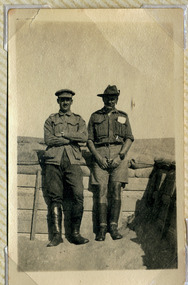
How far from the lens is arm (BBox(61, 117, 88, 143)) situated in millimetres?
2062

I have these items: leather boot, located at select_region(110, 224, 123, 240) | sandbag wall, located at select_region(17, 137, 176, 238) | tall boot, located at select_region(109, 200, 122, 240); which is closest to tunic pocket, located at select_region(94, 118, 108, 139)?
sandbag wall, located at select_region(17, 137, 176, 238)

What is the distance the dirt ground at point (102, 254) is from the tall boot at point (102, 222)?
0.02m

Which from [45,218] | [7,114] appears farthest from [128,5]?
[45,218]

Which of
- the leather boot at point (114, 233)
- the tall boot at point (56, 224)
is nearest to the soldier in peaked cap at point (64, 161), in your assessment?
the tall boot at point (56, 224)

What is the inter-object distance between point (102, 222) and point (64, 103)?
0.57 metres

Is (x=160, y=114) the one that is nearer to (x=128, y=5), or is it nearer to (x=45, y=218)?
(x=128, y=5)

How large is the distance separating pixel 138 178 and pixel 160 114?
0.32 metres

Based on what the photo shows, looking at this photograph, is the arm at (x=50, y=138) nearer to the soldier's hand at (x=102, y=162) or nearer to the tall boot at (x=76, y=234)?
the soldier's hand at (x=102, y=162)

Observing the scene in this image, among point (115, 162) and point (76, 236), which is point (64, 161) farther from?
point (76, 236)

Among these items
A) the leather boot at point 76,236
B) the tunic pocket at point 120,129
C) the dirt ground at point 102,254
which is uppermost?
the tunic pocket at point 120,129

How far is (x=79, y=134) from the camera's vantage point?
2068 millimetres

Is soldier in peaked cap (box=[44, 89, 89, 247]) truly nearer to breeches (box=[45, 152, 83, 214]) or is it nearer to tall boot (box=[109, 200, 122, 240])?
breeches (box=[45, 152, 83, 214])

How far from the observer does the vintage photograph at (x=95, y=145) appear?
2047 mm

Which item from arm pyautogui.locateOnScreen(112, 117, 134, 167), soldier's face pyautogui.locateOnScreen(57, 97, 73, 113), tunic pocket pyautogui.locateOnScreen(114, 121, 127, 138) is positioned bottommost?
arm pyautogui.locateOnScreen(112, 117, 134, 167)
